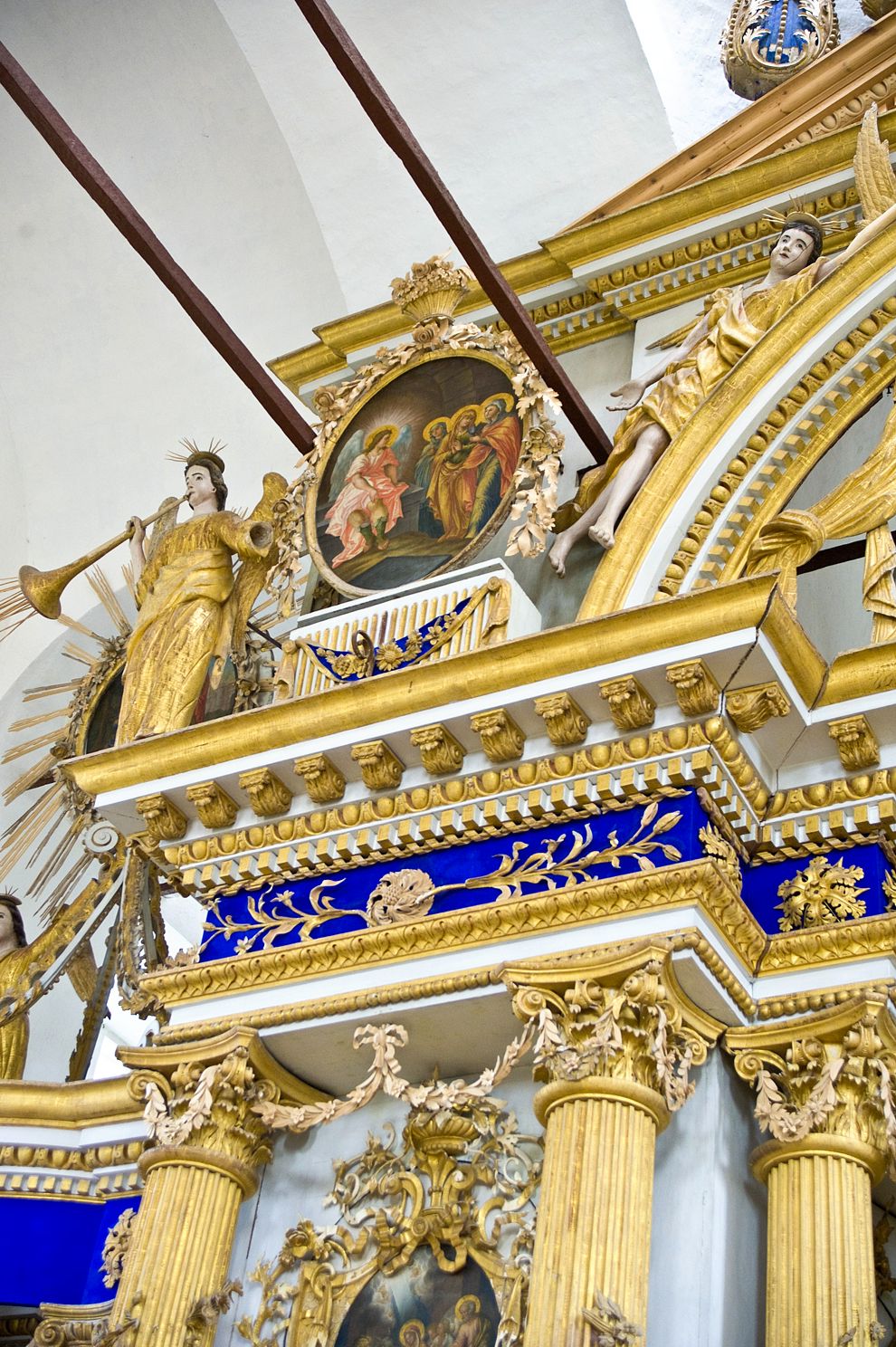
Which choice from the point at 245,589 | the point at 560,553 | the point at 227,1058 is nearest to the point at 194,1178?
the point at 227,1058

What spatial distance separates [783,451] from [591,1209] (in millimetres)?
2863

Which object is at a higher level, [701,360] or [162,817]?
[701,360]

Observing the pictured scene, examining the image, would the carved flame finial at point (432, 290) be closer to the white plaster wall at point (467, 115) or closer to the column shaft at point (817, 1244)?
the white plaster wall at point (467, 115)

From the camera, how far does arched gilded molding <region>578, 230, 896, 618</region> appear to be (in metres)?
6.67

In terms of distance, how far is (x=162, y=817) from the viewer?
22.1 ft

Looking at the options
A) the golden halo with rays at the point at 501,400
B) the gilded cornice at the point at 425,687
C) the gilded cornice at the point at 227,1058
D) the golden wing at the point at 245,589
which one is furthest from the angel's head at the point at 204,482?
the gilded cornice at the point at 227,1058

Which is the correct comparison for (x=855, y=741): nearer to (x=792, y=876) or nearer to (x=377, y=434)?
(x=792, y=876)

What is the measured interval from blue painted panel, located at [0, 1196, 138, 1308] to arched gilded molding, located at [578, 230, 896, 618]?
10.5 ft

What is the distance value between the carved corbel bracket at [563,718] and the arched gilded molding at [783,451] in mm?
735

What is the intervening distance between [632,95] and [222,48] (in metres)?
2.43

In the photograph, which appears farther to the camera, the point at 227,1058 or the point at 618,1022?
the point at 227,1058

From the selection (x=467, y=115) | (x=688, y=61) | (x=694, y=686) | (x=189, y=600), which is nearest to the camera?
(x=694, y=686)

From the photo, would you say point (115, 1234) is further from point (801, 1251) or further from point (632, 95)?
point (632, 95)

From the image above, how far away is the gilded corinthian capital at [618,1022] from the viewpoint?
5.36 m
